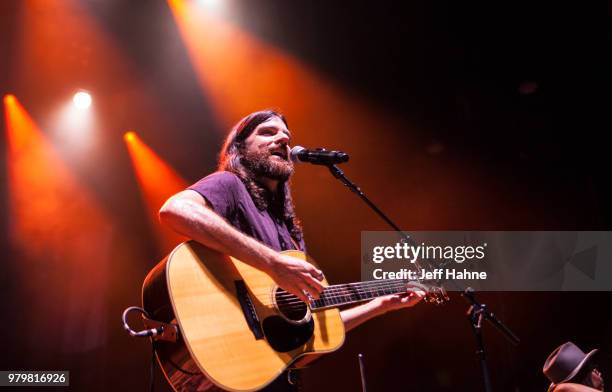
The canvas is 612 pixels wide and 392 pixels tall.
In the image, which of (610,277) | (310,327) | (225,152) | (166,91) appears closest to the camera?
(310,327)

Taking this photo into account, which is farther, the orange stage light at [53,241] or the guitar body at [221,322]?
the orange stage light at [53,241]

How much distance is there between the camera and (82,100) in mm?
5797

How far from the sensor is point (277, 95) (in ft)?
19.6

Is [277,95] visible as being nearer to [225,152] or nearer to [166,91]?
[166,91]

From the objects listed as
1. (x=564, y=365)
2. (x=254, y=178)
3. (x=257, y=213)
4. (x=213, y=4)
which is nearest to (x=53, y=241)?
(x=213, y=4)

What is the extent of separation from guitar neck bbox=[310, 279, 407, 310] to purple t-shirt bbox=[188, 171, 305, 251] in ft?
1.14

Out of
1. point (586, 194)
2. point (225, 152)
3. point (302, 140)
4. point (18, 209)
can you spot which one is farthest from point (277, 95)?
point (586, 194)

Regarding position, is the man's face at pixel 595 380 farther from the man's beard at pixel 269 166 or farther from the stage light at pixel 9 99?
the stage light at pixel 9 99

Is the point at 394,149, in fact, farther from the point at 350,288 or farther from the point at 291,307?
the point at 291,307

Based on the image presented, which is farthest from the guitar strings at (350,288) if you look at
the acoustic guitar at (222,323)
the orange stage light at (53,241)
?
the orange stage light at (53,241)

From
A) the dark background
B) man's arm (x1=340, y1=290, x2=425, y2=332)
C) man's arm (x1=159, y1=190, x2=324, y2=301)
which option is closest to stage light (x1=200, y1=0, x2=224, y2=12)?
the dark background

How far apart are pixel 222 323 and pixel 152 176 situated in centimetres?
459

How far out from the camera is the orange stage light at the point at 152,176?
5918 millimetres

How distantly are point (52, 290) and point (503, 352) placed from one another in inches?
215
